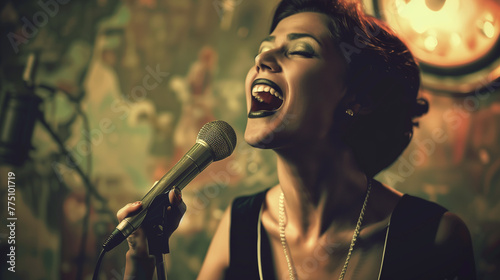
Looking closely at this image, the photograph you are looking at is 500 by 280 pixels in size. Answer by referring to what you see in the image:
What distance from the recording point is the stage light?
48.8 inches

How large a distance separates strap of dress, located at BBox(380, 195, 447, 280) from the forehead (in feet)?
1.82

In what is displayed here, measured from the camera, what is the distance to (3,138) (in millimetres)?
1625

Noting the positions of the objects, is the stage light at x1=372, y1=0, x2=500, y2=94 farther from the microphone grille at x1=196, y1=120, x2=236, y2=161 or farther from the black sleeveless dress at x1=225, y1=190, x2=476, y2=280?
the microphone grille at x1=196, y1=120, x2=236, y2=161

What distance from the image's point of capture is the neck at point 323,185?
1227 millimetres

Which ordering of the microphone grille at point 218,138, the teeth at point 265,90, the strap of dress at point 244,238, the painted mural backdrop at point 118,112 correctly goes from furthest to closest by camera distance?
the painted mural backdrop at point 118,112, the strap of dress at point 244,238, the teeth at point 265,90, the microphone grille at point 218,138

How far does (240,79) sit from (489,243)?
96cm

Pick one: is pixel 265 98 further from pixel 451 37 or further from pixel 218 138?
pixel 451 37

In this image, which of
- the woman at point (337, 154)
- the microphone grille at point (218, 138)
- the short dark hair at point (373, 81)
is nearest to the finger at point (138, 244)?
the woman at point (337, 154)

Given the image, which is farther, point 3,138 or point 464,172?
point 3,138

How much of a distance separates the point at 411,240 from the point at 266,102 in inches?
22.3

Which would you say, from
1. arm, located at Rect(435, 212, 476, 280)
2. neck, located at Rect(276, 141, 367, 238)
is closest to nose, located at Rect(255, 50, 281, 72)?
neck, located at Rect(276, 141, 367, 238)

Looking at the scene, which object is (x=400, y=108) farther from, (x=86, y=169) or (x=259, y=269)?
(x=86, y=169)

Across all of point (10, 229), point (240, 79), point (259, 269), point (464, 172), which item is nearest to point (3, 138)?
point (10, 229)

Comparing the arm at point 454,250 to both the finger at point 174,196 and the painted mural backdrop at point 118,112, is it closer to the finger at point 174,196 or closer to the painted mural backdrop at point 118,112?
the painted mural backdrop at point 118,112
